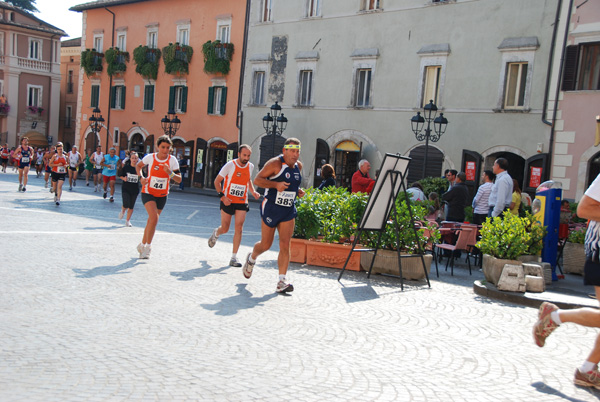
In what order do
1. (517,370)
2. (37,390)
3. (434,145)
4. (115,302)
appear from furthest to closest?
(434,145) < (115,302) < (517,370) < (37,390)

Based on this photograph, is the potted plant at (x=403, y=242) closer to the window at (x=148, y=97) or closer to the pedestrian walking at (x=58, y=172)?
the pedestrian walking at (x=58, y=172)

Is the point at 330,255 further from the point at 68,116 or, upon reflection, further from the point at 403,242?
the point at 68,116

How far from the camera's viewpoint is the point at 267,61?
105ft

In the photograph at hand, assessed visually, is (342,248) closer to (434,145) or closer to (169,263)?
(169,263)

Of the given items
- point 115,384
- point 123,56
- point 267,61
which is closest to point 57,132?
point 123,56

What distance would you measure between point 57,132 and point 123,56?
66.1 feet

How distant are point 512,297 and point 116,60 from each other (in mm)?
38451

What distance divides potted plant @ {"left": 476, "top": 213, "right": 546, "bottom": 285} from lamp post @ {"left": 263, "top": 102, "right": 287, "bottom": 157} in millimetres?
19541

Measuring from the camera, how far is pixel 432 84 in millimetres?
25094

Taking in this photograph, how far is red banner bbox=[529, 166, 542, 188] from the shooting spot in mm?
21750

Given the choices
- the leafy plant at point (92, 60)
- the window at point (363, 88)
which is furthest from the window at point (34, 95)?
the window at point (363, 88)

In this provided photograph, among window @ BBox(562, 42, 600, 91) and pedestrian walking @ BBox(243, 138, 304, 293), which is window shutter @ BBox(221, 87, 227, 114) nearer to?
window @ BBox(562, 42, 600, 91)

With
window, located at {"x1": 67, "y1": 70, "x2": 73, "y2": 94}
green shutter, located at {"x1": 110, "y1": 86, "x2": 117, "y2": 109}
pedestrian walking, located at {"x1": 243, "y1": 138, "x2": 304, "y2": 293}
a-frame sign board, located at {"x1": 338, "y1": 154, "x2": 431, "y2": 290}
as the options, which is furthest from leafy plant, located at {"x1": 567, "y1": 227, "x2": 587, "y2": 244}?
window, located at {"x1": 67, "y1": 70, "x2": 73, "y2": 94}

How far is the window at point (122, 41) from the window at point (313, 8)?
1703 cm
